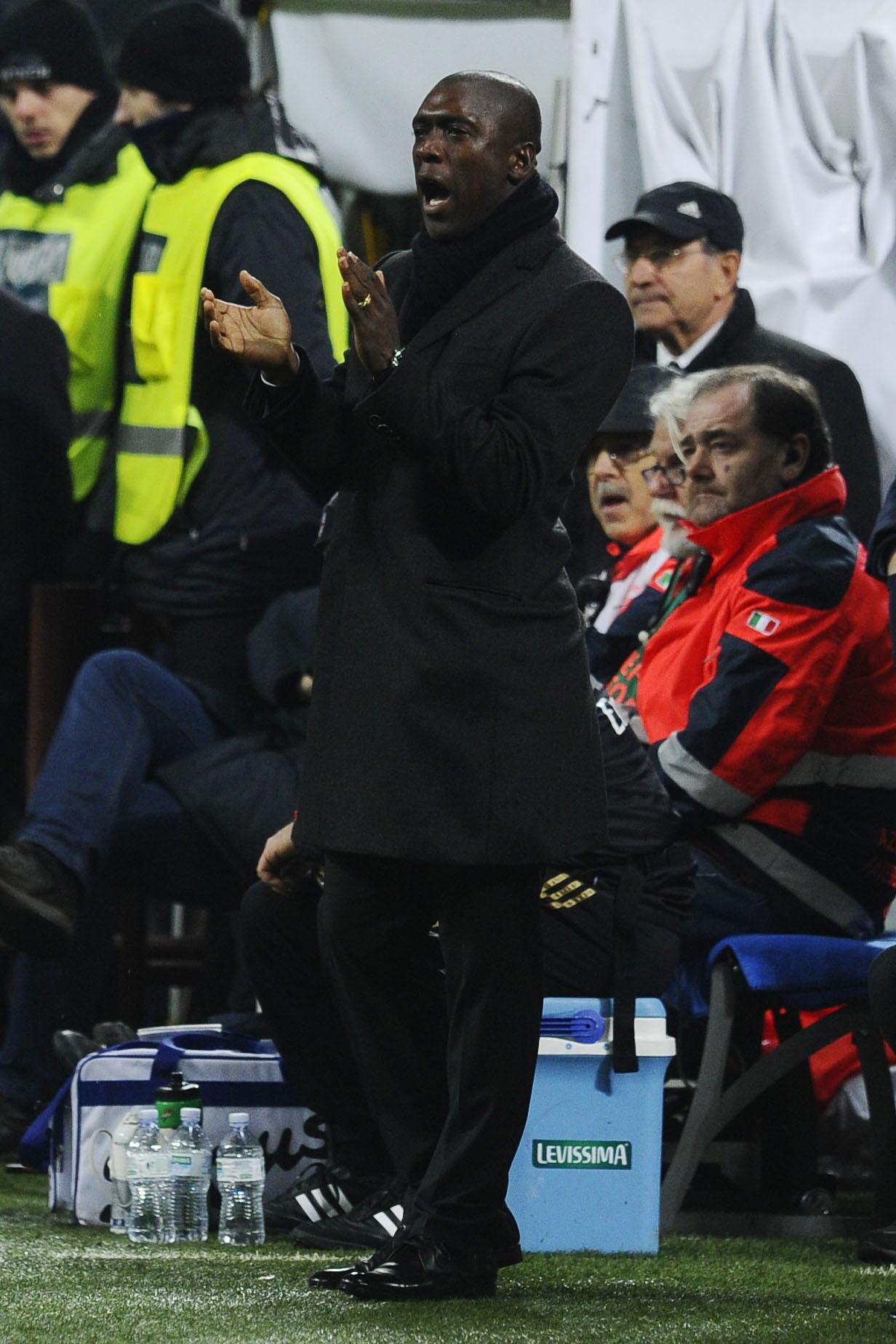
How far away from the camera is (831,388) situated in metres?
5.07

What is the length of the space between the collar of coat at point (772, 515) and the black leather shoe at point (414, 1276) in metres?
1.71

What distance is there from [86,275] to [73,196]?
1.04 feet

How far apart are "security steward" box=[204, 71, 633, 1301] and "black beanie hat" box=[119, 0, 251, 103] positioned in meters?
2.56

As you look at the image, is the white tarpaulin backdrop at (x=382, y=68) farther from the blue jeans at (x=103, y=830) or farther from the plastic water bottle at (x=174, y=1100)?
the plastic water bottle at (x=174, y=1100)

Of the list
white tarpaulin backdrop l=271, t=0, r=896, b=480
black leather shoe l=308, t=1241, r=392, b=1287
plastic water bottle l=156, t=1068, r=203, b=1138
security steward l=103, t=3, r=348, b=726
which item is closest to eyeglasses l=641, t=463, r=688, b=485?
white tarpaulin backdrop l=271, t=0, r=896, b=480

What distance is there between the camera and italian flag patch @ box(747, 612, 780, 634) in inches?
151

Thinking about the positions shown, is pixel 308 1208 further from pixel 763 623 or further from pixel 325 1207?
pixel 763 623

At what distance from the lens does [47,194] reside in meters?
5.83

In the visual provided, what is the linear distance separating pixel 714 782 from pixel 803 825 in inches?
7.7

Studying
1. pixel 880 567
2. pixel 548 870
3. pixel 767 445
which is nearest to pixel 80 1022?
pixel 548 870

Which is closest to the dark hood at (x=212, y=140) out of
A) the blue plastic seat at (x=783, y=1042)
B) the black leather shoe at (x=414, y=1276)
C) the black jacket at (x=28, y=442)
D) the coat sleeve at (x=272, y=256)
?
the coat sleeve at (x=272, y=256)

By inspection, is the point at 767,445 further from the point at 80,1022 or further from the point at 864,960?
the point at 80,1022

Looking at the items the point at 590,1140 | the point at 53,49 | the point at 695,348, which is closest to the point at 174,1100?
the point at 590,1140

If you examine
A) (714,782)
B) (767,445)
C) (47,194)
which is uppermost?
(47,194)
